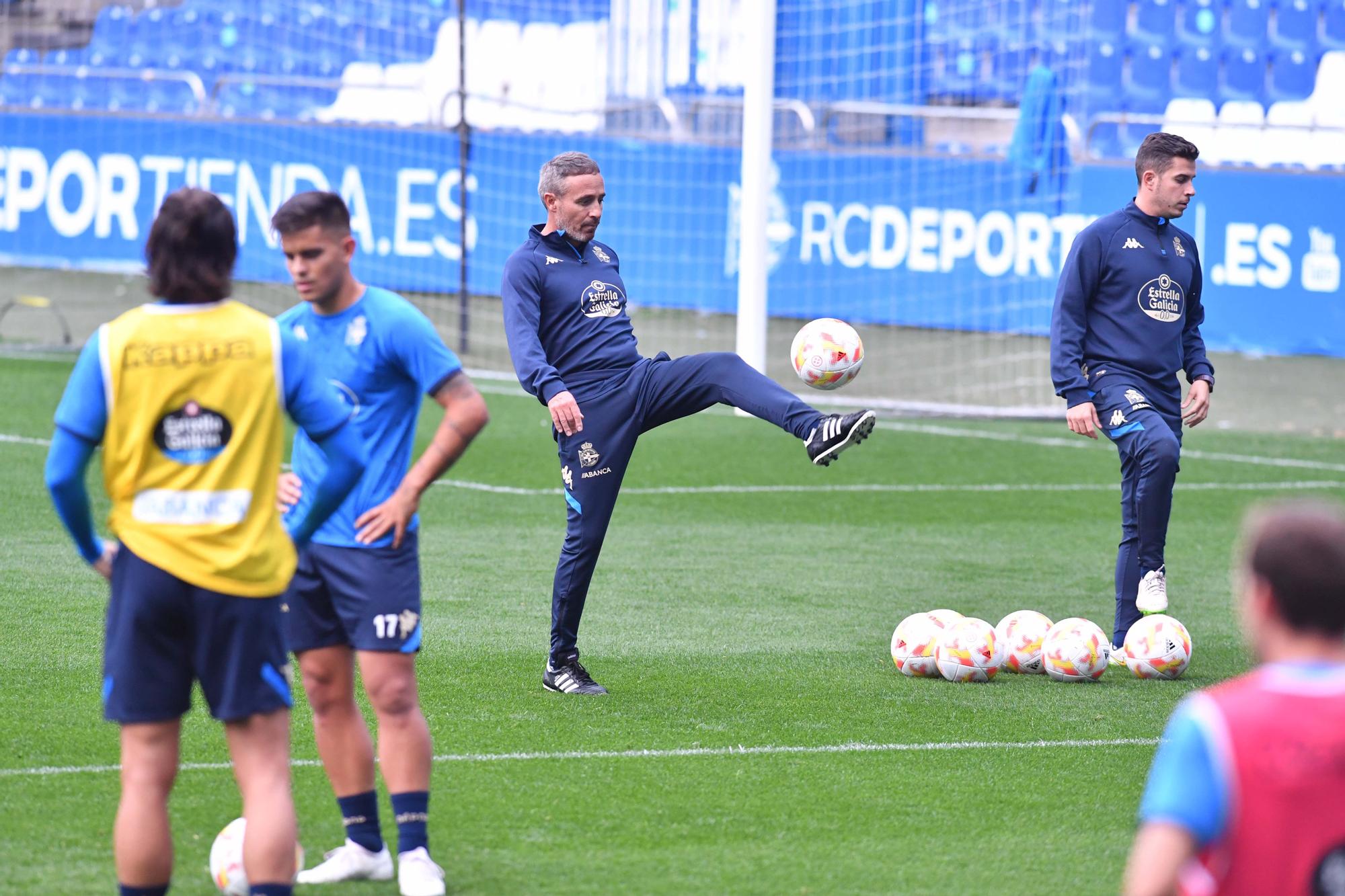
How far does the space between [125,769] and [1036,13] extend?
59.5 ft

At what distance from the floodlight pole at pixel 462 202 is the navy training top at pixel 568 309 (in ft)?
31.1

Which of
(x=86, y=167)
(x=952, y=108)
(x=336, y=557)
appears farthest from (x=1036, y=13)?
(x=336, y=557)

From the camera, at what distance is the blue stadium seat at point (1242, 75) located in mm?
20328

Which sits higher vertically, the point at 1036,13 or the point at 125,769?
the point at 1036,13

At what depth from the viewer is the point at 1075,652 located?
6.79m

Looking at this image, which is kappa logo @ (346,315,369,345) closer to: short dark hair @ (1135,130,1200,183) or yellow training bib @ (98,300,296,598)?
yellow training bib @ (98,300,296,598)

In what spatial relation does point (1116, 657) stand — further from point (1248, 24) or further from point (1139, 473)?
point (1248, 24)

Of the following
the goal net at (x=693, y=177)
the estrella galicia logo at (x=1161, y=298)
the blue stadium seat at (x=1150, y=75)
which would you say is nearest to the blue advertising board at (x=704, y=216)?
the goal net at (x=693, y=177)

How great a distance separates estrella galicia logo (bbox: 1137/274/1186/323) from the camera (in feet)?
23.6

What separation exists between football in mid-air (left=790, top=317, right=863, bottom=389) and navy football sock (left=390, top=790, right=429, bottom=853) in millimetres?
3264

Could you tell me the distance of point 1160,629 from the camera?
22.6ft

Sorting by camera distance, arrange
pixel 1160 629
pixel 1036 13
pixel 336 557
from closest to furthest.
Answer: pixel 336 557 < pixel 1160 629 < pixel 1036 13

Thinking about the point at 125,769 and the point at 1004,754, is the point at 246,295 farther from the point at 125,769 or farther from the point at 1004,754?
the point at 125,769

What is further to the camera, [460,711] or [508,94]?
[508,94]
